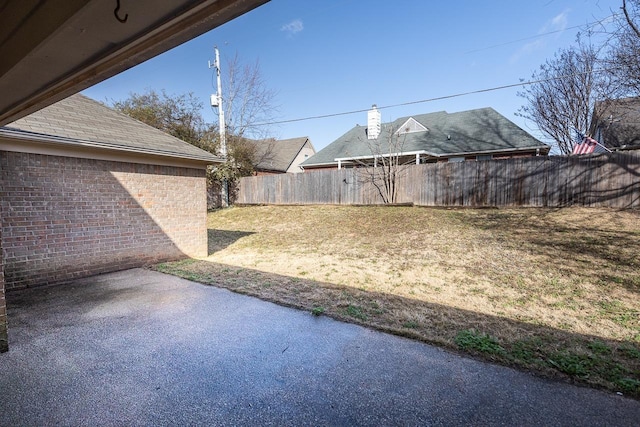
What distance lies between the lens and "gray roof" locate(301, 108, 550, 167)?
15.1 metres

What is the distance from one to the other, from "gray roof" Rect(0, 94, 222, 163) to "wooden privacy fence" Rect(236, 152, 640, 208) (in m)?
7.40

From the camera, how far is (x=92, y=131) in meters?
6.07

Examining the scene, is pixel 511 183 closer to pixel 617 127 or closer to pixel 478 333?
pixel 478 333

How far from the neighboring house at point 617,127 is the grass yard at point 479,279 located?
9209 mm

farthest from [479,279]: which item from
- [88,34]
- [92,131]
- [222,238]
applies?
[222,238]

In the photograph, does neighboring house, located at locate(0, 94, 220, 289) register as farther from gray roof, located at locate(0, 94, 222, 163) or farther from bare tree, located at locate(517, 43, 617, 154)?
bare tree, located at locate(517, 43, 617, 154)

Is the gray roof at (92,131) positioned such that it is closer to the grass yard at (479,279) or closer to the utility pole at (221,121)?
the grass yard at (479,279)

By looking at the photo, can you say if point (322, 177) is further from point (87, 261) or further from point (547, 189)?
point (87, 261)

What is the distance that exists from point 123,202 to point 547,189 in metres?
11.9

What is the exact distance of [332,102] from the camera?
15.8 meters

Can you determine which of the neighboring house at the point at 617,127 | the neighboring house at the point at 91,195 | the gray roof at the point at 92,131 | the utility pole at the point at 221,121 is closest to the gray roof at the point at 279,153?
the utility pole at the point at 221,121

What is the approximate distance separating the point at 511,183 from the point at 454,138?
23.4ft

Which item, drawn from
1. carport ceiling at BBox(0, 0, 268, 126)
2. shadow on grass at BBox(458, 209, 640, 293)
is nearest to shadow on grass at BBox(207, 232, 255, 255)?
carport ceiling at BBox(0, 0, 268, 126)

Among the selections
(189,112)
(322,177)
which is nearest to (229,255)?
(322,177)
